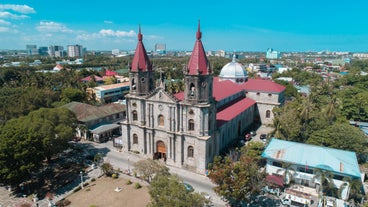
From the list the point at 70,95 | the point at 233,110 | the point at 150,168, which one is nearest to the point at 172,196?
the point at 150,168

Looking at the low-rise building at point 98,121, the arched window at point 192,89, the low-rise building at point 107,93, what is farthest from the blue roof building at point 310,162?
the low-rise building at point 107,93

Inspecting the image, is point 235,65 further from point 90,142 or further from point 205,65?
point 90,142

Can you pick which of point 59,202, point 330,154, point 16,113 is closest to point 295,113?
point 330,154

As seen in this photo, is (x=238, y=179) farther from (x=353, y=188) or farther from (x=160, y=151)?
(x=160, y=151)

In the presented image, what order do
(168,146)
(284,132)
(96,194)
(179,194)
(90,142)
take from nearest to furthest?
A: (179,194)
(96,194)
(168,146)
(284,132)
(90,142)

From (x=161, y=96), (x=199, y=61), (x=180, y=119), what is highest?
(x=199, y=61)

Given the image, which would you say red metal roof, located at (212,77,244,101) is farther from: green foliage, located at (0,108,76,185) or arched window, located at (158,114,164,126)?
green foliage, located at (0,108,76,185)
